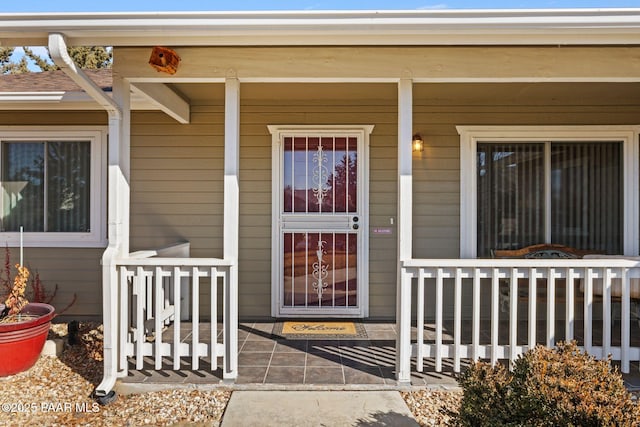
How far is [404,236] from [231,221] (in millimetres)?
1232

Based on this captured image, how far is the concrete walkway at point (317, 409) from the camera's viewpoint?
2422 millimetres

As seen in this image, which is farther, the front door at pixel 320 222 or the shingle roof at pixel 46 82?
the front door at pixel 320 222

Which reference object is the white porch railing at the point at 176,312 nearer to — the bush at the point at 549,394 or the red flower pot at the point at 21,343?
the red flower pot at the point at 21,343

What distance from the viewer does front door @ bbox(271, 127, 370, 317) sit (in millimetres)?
4457

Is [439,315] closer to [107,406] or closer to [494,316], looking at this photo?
[494,316]

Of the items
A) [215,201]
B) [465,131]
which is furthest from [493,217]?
[215,201]

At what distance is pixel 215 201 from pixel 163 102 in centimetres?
119

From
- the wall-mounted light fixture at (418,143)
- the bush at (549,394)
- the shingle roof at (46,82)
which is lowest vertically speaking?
the bush at (549,394)

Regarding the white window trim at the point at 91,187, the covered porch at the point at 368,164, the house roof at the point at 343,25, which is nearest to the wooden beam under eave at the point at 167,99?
the covered porch at the point at 368,164

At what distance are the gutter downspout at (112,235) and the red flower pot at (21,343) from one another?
2.60 ft

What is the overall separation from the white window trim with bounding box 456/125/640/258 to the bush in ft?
8.17

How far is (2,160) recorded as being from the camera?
14.6 ft

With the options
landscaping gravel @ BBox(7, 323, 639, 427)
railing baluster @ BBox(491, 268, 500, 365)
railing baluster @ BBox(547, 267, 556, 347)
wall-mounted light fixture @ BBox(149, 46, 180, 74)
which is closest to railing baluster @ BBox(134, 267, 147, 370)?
landscaping gravel @ BBox(7, 323, 639, 427)

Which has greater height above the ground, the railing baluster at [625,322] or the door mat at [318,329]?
the railing baluster at [625,322]
